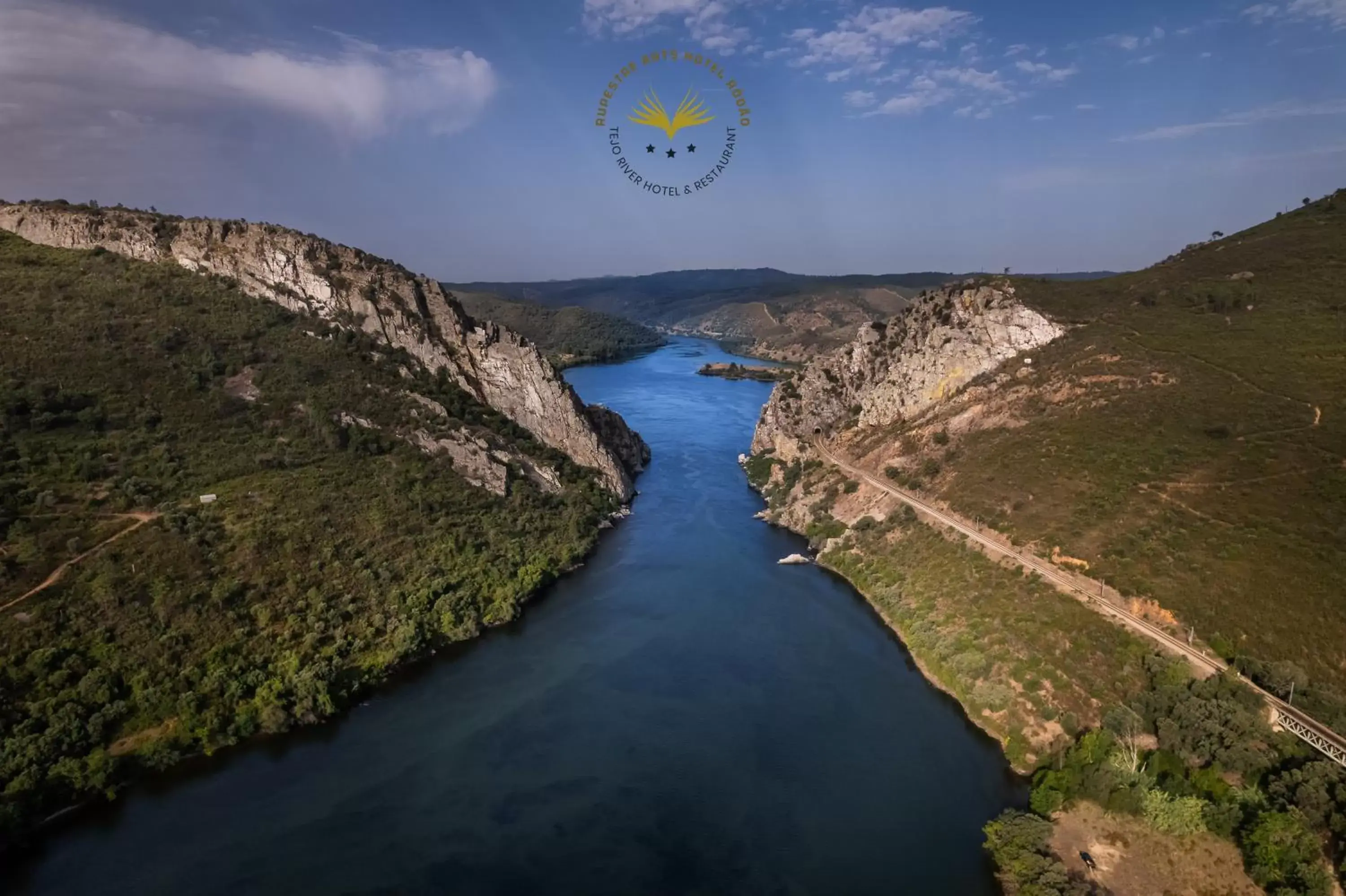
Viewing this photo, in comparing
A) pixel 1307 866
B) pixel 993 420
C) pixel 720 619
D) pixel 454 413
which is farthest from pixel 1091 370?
pixel 454 413

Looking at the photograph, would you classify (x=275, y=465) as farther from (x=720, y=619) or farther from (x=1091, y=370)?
(x=1091, y=370)

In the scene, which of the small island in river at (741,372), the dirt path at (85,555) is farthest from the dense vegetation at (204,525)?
the small island in river at (741,372)

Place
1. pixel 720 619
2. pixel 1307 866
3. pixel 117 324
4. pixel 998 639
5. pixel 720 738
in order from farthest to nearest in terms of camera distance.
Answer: pixel 117 324 < pixel 720 619 < pixel 998 639 < pixel 720 738 < pixel 1307 866

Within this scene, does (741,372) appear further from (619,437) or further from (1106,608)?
(1106,608)

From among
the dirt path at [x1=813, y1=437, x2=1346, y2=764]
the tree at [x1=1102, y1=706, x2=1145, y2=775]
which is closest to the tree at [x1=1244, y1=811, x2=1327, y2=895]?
the dirt path at [x1=813, y1=437, x2=1346, y2=764]

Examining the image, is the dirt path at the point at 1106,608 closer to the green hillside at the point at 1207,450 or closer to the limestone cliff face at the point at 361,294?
the green hillside at the point at 1207,450
